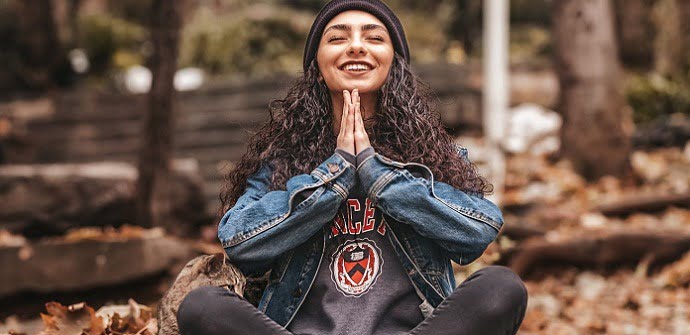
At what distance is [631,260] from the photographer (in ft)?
19.6

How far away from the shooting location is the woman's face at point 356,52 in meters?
2.92

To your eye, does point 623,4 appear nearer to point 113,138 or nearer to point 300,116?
point 113,138

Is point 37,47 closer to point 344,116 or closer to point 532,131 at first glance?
point 532,131

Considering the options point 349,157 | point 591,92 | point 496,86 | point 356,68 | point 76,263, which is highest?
point 356,68

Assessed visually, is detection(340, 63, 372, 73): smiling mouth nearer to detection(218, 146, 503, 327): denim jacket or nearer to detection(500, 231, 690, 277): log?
detection(218, 146, 503, 327): denim jacket

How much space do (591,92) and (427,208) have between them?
545 centimetres

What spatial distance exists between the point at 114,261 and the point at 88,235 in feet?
1.08

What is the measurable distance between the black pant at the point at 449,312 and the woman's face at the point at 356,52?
2.69 ft

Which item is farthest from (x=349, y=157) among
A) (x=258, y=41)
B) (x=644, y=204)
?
(x=258, y=41)

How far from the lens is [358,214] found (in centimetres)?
283

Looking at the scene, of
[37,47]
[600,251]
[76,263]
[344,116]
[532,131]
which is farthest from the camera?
[37,47]

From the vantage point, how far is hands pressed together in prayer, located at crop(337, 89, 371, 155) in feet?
9.18

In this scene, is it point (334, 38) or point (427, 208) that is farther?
point (334, 38)

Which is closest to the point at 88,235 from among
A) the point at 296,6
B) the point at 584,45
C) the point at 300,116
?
the point at 300,116
